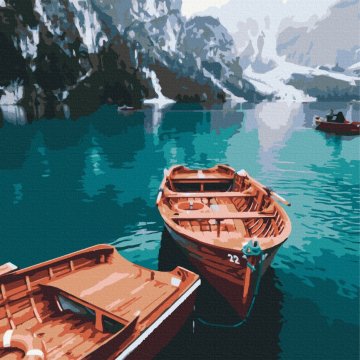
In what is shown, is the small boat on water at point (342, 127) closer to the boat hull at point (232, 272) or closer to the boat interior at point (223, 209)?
the boat interior at point (223, 209)

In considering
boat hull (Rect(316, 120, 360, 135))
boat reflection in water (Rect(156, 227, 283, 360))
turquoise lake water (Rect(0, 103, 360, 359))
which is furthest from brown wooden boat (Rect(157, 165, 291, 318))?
boat hull (Rect(316, 120, 360, 135))

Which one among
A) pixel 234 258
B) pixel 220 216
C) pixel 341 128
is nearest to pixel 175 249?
pixel 220 216

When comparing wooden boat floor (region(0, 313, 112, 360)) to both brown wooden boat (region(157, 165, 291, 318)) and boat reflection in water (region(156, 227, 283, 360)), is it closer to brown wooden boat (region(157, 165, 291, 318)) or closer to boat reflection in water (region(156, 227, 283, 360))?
boat reflection in water (region(156, 227, 283, 360))

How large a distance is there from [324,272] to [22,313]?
1087cm

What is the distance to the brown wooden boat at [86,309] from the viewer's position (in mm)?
6564

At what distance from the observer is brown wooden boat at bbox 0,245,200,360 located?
21.5 ft

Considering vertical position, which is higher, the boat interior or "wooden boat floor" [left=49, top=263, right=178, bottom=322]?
the boat interior

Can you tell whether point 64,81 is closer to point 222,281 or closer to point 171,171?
point 171,171

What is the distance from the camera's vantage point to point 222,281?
9523 millimetres

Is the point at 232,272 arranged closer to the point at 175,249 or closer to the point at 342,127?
the point at 175,249

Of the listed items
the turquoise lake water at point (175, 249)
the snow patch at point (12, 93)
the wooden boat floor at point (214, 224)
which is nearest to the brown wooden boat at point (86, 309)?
the turquoise lake water at point (175, 249)

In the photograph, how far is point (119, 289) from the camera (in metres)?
8.38

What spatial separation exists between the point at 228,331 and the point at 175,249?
5.31 metres

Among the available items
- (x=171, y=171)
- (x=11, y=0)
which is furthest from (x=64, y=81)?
(x=171, y=171)
